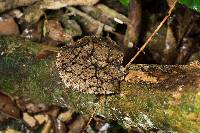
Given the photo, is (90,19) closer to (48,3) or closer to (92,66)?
(48,3)

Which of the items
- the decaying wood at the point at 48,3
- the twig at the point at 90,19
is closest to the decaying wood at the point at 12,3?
the decaying wood at the point at 48,3

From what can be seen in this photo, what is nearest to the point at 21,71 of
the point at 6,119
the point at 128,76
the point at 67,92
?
the point at 67,92

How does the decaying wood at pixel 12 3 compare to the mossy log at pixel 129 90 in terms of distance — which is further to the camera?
the decaying wood at pixel 12 3

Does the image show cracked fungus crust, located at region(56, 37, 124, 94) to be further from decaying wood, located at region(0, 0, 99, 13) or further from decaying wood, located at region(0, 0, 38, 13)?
decaying wood, located at region(0, 0, 38, 13)

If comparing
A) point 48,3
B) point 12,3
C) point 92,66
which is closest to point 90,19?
point 48,3

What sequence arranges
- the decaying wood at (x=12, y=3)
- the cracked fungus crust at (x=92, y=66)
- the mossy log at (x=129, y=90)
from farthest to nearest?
the decaying wood at (x=12, y=3), the cracked fungus crust at (x=92, y=66), the mossy log at (x=129, y=90)

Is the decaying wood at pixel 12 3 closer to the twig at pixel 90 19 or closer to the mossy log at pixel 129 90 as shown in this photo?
the twig at pixel 90 19

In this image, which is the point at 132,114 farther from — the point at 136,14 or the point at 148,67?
the point at 136,14
